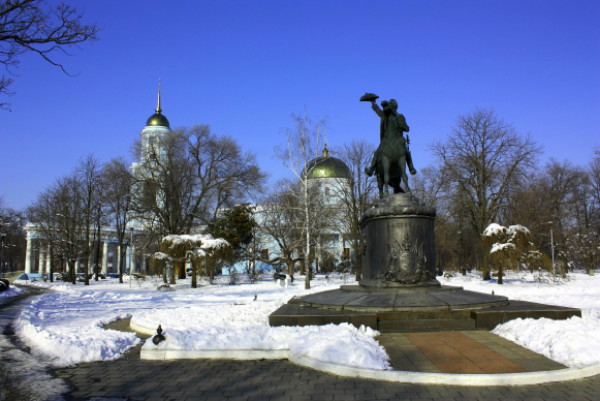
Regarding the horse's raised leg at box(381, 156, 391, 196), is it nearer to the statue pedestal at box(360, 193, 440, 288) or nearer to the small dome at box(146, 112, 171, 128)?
the statue pedestal at box(360, 193, 440, 288)

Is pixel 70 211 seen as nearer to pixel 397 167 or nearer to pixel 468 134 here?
pixel 468 134

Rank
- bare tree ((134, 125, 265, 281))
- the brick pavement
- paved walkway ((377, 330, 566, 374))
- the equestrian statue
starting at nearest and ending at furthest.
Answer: the brick pavement < paved walkway ((377, 330, 566, 374)) < the equestrian statue < bare tree ((134, 125, 265, 281))

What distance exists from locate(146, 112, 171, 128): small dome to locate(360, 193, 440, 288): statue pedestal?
66.5 meters

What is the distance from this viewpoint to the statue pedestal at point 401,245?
10.9 m

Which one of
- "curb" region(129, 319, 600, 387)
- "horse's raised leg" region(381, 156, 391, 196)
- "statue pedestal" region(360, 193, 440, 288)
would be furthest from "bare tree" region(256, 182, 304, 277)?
"curb" region(129, 319, 600, 387)

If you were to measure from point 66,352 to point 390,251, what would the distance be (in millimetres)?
6965

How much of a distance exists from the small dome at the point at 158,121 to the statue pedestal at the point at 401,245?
66473 millimetres

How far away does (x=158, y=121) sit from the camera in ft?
240

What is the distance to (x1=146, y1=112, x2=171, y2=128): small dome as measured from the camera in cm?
7297

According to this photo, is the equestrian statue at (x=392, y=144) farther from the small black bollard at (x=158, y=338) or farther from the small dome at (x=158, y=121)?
the small dome at (x=158, y=121)

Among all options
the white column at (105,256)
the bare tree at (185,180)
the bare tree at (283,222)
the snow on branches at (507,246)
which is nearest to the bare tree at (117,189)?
the bare tree at (185,180)

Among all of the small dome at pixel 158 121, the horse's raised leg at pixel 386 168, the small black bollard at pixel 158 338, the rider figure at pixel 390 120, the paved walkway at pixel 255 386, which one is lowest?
the paved walkway at pixel 255 386

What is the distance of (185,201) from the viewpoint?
128ft

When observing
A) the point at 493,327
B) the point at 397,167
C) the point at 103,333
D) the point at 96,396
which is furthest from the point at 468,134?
the point at 96,396
